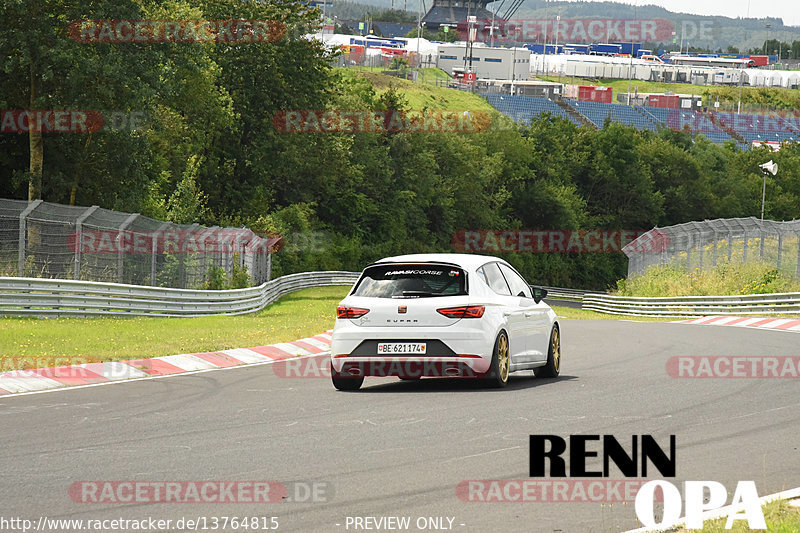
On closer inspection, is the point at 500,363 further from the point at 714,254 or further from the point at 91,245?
the point at 714,254

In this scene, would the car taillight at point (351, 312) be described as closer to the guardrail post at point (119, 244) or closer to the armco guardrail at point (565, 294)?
the guardrail post at point (119, 244)

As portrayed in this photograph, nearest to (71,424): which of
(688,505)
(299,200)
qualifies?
(688,505)

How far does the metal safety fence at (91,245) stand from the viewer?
78.9 feet

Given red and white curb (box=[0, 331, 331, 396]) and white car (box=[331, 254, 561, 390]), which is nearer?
white car (box=[331, 254, 561, 390])

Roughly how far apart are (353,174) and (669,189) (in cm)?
4138

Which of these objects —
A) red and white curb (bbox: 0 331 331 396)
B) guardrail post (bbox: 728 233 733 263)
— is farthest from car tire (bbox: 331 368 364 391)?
guardrail post (bbox: 728 233 733 263)

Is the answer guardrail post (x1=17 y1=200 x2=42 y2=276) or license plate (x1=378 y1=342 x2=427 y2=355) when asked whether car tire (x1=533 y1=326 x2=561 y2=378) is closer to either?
license plate (x1=378 y1=342 x2=427 y2=355)

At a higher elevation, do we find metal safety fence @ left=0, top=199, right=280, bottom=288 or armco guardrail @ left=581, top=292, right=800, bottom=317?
metal safety fence @ left=0, top=199, right=280, bottom=288

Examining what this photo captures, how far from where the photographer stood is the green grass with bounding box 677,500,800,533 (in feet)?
19.4

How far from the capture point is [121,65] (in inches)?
1303

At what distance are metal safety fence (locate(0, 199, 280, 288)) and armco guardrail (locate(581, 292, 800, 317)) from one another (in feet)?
56.0

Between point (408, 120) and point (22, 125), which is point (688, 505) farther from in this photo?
point (408, 120)

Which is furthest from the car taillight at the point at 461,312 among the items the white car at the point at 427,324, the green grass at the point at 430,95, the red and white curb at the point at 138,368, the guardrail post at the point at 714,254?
the green grass at the point at 430,95

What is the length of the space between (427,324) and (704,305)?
27.1 m
